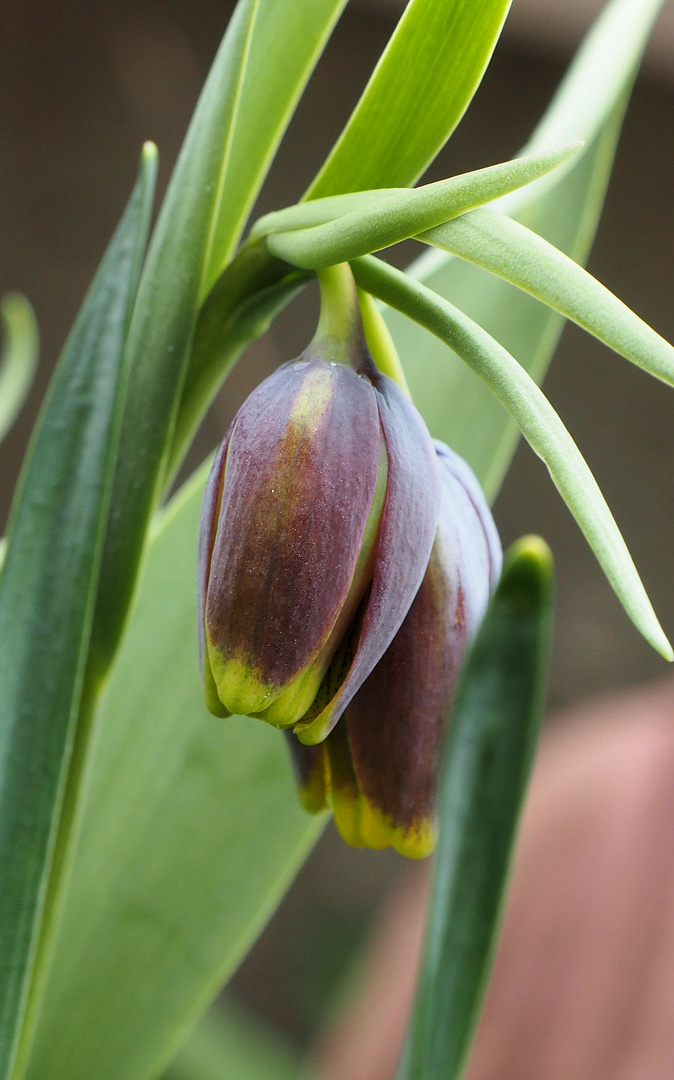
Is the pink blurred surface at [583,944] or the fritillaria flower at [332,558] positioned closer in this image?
the fritillaria flower at [332,558]

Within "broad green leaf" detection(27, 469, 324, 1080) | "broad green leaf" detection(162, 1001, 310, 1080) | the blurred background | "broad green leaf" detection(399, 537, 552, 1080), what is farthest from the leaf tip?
the blurred background

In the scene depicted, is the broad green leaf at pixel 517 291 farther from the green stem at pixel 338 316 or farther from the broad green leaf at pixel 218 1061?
the broad green leaf at pixel 218 1061

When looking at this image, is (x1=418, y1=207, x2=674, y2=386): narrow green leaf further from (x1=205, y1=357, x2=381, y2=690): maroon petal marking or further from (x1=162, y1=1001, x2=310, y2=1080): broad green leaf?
(x1=162, y1=1001, x2=310, y2=1080): broad green leaf

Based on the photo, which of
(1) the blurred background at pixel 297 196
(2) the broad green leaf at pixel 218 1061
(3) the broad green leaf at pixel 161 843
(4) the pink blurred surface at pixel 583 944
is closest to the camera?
(3) the broad green leaf at pixel 161 843

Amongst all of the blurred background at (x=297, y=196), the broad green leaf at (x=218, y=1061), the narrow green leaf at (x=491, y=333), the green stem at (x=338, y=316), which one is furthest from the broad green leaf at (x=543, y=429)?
the blurred background at (x=297, y=196)

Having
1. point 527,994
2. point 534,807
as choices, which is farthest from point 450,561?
point 534,807

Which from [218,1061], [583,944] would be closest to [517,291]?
[218,1061]

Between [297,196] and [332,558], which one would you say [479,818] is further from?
[297,196]

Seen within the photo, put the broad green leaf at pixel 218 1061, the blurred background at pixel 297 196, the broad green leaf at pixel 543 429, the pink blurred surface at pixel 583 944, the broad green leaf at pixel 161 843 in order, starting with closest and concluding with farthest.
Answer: the broad green leaf at pixel 543 429 < the broad green leaf at pixel 161 843 < the broad green leaf at pixel 218 1061 < the pink blurred surface at pixel 583 944 < the blurred background at pixel 297 196

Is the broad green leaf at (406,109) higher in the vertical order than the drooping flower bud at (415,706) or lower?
higher
